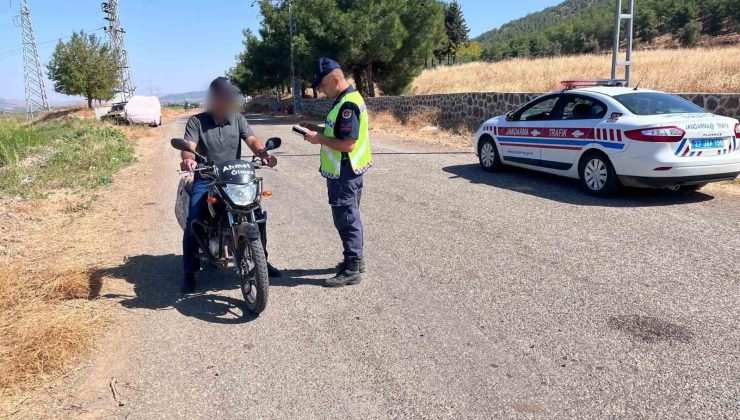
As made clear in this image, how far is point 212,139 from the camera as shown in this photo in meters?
4.55

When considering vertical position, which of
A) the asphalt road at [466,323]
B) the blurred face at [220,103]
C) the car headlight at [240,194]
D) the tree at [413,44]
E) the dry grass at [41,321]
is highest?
the tree at [413,44]

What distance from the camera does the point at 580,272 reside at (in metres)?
4.76

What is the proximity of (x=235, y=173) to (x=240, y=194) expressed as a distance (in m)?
0.16

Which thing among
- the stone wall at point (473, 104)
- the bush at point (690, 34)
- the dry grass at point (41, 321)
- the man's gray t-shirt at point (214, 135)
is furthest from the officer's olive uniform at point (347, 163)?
the bush at point (690, 34)

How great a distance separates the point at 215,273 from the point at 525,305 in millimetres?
2870

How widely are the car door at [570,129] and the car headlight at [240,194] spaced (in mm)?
5453

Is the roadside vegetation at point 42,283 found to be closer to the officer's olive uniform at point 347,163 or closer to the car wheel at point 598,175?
the officer's olive uniform at point 347,163

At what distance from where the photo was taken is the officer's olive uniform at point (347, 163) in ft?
14.3

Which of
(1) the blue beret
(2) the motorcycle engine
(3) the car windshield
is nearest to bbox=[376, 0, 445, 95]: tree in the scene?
(3) the car windshield

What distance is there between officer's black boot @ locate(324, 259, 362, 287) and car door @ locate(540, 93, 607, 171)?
181 inches

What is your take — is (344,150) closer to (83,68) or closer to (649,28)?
(83,68)

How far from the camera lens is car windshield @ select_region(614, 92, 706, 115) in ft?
24.1

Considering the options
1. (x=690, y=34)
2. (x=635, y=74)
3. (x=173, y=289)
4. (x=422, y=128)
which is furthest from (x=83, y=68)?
(x=690, y=34)

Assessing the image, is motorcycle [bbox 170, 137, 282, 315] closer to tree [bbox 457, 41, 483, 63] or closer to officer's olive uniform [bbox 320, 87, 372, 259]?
officer's olive uniform [bbox 320, 87, 372, 259]
